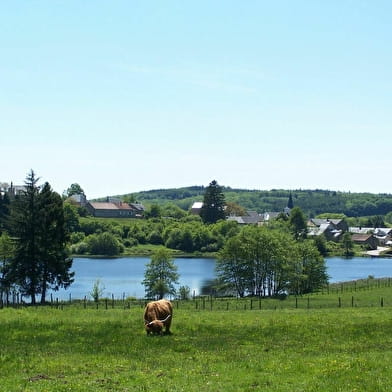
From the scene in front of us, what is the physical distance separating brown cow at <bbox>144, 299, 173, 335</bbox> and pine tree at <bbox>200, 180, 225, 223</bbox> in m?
161

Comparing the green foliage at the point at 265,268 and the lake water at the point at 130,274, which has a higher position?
the green foliage at the point at 265,268

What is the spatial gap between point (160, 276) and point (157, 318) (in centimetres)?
4477

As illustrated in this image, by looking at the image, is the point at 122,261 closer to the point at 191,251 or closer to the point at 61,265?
the point at 191,251

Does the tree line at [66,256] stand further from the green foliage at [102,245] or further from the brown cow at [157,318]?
the green foliage at [102,245]

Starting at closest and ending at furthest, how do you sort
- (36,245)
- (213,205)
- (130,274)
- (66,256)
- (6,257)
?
(36,245) < (66,256) < (6,257) < (130,274) < (213,205)

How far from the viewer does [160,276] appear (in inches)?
2788

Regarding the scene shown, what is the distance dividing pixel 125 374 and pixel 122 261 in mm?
120105

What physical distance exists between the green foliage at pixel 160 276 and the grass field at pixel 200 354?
122ft

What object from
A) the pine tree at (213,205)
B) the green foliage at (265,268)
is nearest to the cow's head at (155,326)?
the green foliage at (265,268)

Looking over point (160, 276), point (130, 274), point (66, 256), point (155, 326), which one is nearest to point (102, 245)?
point (130, 274)

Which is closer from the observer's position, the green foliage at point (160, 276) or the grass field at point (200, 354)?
the grass field at point (200, 354)

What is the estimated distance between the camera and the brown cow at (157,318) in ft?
85.4

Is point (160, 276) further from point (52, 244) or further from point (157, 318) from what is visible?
point (157, 318)

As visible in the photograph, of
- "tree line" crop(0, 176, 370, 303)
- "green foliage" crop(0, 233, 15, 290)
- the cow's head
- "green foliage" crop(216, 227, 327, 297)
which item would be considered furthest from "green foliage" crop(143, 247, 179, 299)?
the cow's head
